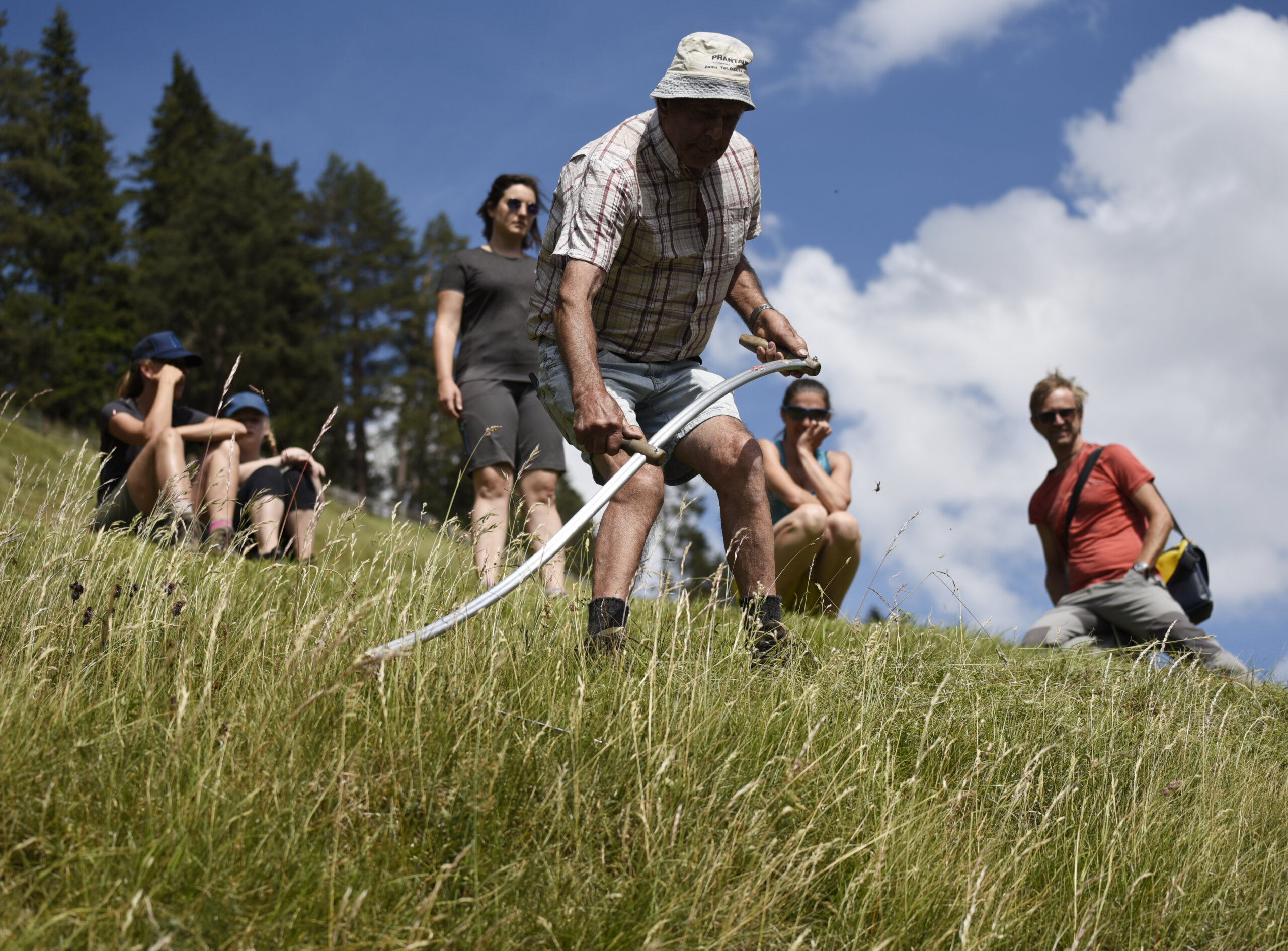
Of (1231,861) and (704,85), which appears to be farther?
(704,85)

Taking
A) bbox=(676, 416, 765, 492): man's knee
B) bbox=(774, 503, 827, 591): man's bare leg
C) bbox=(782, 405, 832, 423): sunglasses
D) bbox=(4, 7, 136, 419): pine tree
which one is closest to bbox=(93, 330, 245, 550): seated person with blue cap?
bbox=(676, 416, 765, 492): man's knee

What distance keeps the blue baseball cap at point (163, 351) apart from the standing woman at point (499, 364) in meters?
1.51

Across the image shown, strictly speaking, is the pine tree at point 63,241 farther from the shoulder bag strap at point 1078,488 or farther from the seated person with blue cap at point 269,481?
the shoulder bag strap at point 1078,488

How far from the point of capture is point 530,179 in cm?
594

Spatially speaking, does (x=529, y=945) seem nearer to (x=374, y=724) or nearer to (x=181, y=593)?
(x=374, y=724)

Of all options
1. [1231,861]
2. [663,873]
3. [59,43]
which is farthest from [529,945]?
[59,43]

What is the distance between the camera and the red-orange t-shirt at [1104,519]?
585 centimetres

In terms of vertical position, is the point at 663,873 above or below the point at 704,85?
below

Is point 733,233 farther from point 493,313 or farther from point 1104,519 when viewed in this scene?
point 1104,519

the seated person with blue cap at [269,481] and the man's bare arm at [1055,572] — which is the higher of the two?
the man's bare arm at [1055,572]

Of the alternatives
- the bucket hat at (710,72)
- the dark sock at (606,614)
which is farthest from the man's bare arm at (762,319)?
the dark sock at (606,614)

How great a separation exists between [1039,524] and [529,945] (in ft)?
18.0

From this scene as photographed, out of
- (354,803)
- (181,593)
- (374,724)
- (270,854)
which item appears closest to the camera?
(270,854)

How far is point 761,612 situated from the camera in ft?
10.7
